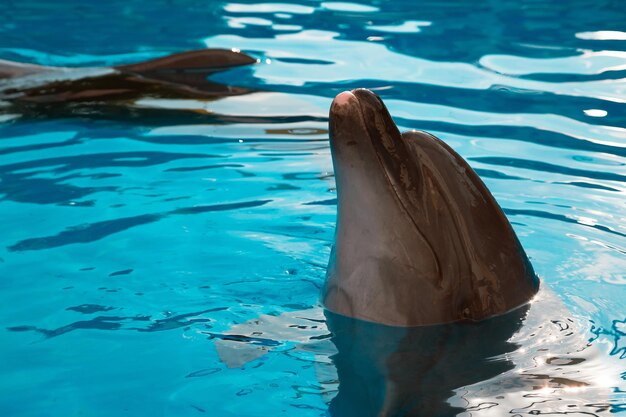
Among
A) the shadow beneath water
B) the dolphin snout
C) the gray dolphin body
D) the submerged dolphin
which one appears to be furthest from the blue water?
the dolphin snout

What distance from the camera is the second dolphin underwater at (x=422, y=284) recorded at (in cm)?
354

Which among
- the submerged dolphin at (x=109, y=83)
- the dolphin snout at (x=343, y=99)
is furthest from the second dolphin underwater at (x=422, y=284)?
the submerged dolphin at (x=109, y=83)

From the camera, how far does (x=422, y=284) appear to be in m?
3.65

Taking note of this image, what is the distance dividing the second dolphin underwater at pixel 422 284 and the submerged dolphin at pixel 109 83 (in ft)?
14.6

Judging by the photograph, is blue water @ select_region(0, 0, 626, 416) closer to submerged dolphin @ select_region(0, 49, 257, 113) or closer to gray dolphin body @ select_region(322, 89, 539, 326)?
submerged dolphin @ select_region(0, 49, 257, 113)

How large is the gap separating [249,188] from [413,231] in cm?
252

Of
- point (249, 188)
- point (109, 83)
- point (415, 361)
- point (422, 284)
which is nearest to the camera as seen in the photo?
point (415, 361)

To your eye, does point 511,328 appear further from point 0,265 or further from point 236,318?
point 0,265

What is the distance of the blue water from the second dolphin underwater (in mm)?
169

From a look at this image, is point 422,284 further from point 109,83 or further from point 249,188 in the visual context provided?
point 109,83

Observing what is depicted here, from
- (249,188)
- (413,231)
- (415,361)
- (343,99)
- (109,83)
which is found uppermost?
(343,99)

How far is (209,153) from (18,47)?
399cm

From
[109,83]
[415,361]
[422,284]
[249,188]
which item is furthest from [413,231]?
[109,83]

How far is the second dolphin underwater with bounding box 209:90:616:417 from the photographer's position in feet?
11.6
